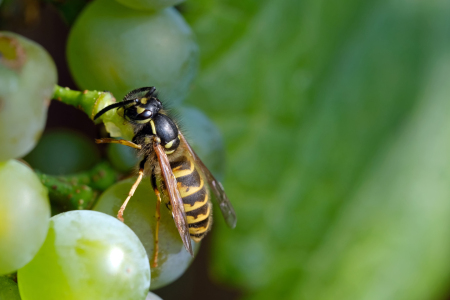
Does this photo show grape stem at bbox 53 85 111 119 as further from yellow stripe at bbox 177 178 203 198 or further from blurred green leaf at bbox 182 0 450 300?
blurred green leaf at bbox 182 0 450 300

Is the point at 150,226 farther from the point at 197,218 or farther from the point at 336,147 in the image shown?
the point at 336,147

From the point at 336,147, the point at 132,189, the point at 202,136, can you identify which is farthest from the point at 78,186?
the point at 336,147

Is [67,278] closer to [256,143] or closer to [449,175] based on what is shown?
[256,143]

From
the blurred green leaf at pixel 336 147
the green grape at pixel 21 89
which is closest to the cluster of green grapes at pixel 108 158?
the green grape at pixel 21 89

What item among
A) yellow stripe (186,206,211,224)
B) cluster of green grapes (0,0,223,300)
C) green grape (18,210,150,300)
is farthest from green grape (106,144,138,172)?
green grape (18,210,150,300)

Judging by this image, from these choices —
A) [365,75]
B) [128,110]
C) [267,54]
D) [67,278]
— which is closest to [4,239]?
[67,278]

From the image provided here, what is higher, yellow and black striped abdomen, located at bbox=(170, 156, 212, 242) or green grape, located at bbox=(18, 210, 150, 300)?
green grape, located at bbox=(18, 210, 150, 300)
